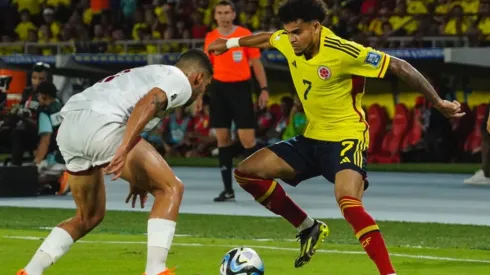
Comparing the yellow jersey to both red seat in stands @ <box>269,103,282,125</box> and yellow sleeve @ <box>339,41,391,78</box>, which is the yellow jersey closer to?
yellow sleeve @ <box>339,41,391,78</box>

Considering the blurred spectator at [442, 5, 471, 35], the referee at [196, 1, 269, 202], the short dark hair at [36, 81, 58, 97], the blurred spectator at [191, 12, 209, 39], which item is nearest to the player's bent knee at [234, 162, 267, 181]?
the referee at [196, 1, 269, 202]

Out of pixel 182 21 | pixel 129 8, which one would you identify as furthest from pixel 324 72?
pixel 129 8

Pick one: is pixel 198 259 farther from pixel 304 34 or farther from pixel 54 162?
pixel 54 162

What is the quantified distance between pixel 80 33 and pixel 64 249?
Answer: 23.6 metres

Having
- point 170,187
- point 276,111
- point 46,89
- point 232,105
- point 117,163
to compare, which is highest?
point 117,163

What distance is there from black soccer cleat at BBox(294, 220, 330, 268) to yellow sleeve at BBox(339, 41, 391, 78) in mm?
1350

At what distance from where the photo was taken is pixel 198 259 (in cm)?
1009

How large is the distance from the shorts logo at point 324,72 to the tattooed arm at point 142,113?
1.58 m

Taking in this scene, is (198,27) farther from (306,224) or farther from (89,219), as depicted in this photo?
(89,219)

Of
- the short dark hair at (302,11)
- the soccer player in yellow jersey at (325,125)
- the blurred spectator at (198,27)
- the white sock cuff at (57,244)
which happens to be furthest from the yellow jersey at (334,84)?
the blurred spectator at (198,27)

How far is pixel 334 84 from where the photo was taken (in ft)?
29.7

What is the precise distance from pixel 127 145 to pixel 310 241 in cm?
235

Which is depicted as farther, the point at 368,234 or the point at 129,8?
the point at 129,8

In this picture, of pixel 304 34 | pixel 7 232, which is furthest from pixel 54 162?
pixel 304 34
